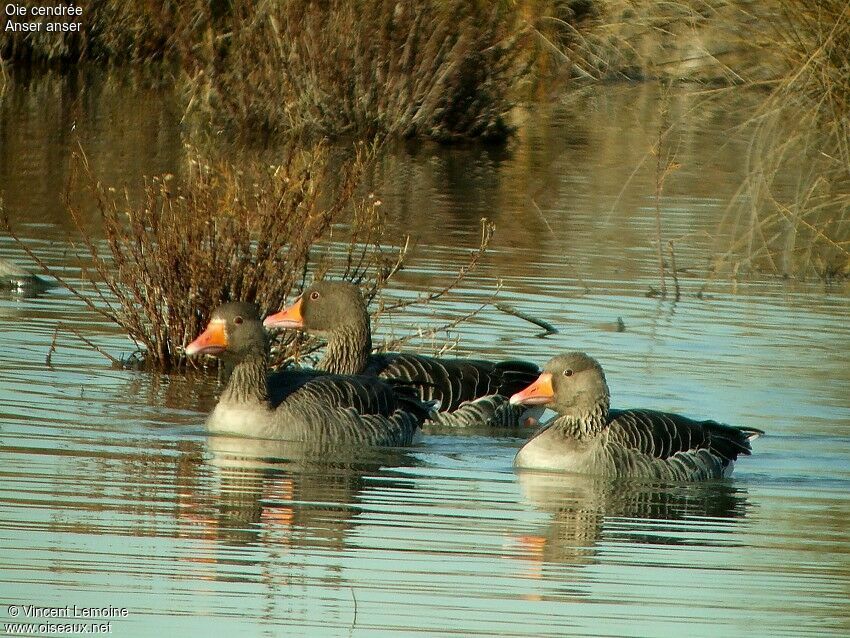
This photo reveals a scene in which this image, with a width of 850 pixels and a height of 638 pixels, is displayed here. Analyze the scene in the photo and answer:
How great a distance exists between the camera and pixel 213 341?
11977 mm

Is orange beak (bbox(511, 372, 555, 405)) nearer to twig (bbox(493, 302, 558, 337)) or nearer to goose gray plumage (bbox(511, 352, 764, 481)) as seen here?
goose gray plumage (bbox(511, 352, 764, 481))

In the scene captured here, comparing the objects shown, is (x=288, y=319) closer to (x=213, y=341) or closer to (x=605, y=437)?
(x=213, y=341)

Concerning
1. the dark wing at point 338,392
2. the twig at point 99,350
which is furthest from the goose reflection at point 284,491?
the twig at point 99,350

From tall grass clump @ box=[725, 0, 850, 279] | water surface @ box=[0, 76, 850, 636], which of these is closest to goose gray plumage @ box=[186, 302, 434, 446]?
water surface @ box=[0, 76, 850, 636]

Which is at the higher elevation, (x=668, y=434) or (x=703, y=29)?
(x=703, y=29)

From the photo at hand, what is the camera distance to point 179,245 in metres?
13.4

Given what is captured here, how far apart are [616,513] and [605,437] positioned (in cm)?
119

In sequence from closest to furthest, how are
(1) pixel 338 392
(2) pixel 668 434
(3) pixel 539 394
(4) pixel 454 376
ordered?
(2) pixel 668 434
(3) pixel 539 394
(1) pixel 338 392
(4) pixel 454 376

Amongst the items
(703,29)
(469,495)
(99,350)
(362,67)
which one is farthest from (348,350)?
(362,67)

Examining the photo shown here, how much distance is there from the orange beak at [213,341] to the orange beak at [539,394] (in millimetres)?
1992

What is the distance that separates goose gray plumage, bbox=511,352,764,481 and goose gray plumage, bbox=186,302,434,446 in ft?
3.16

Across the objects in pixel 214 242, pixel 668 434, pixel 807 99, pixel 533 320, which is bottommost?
pixel 533 320

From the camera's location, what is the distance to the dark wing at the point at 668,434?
11.3m

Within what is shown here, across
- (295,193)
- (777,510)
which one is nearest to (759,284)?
(295,193)
